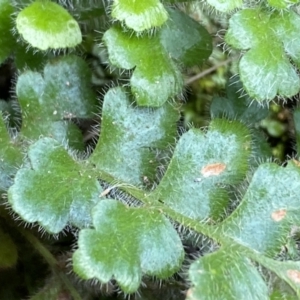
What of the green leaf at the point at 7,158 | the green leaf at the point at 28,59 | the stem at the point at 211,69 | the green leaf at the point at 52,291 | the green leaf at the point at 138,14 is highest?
the green leaf at the point at 138,14

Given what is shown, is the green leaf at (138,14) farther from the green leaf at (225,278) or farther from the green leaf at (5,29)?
the green leaf at (225,278)

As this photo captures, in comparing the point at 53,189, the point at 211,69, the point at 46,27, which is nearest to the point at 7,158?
the point at 53,189

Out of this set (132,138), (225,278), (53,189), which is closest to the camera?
(225,278)

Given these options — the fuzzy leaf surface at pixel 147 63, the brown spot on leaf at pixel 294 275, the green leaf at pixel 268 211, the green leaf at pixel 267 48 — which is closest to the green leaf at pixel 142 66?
the fuzzy leaf surface at pixel 147 63

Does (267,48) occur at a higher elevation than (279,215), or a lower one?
higher

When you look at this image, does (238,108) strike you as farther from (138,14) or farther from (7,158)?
(7,158)

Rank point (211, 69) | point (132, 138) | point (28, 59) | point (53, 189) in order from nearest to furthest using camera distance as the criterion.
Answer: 1. point (53, 189)
2. point (132, 138)
3. point (28, 59)
4. point (211, 69)

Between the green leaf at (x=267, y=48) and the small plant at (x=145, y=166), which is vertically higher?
the green leaf at (x=267, y=48)
